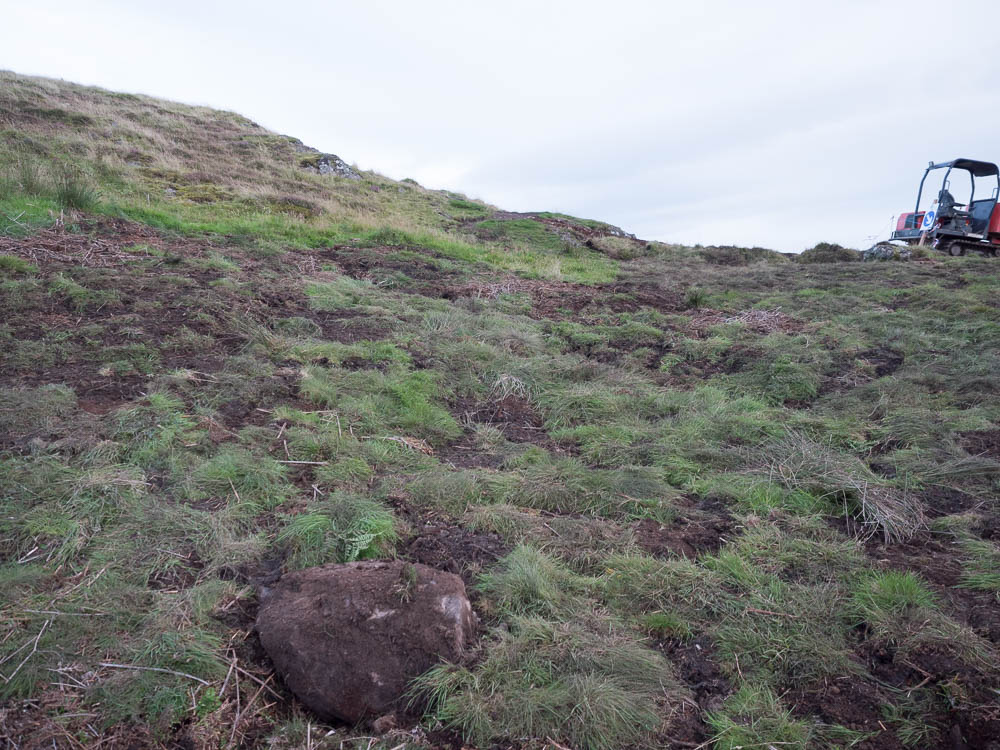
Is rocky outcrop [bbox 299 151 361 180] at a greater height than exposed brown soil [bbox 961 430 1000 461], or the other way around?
rocky outcrop [bbox 299 151 361 180]

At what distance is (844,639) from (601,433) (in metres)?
2.59

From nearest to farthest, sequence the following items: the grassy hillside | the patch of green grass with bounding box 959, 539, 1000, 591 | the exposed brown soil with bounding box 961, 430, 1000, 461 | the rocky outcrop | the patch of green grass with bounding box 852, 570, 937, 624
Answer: the grassy hillside
the patch of green grass with bounding box 852, 570, 937, 624
the patch of green grass with bounding box 959, 539, 1000, 591
the exposed brown soil with bounding box 961, 430, 1000, 461
the rocky outcrop

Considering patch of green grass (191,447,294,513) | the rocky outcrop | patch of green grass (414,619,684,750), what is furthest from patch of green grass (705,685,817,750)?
the rocky outcrop

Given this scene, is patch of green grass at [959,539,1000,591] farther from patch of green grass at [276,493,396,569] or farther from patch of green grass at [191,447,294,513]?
patch of green grass at [191,447,294,513]

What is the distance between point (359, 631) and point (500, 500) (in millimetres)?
1462

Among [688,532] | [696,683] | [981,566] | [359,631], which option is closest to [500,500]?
[688,532]

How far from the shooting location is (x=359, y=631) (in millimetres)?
2516

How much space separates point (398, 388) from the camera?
5500mm

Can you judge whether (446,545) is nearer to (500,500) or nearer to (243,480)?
(500,500)

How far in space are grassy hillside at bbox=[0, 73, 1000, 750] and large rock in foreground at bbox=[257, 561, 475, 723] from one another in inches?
4.0

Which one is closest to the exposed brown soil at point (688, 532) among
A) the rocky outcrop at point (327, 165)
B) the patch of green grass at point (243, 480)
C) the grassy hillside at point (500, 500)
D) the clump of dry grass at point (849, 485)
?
the grassy hillside at point (500, 500)

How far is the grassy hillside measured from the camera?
2.28m

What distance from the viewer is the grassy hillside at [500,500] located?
7.49 feet

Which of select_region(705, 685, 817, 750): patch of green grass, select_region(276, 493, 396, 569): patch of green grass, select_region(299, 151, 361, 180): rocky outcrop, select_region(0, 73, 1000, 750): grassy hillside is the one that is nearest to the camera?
select_region(705, 685, 817, 750): patch of green grass
